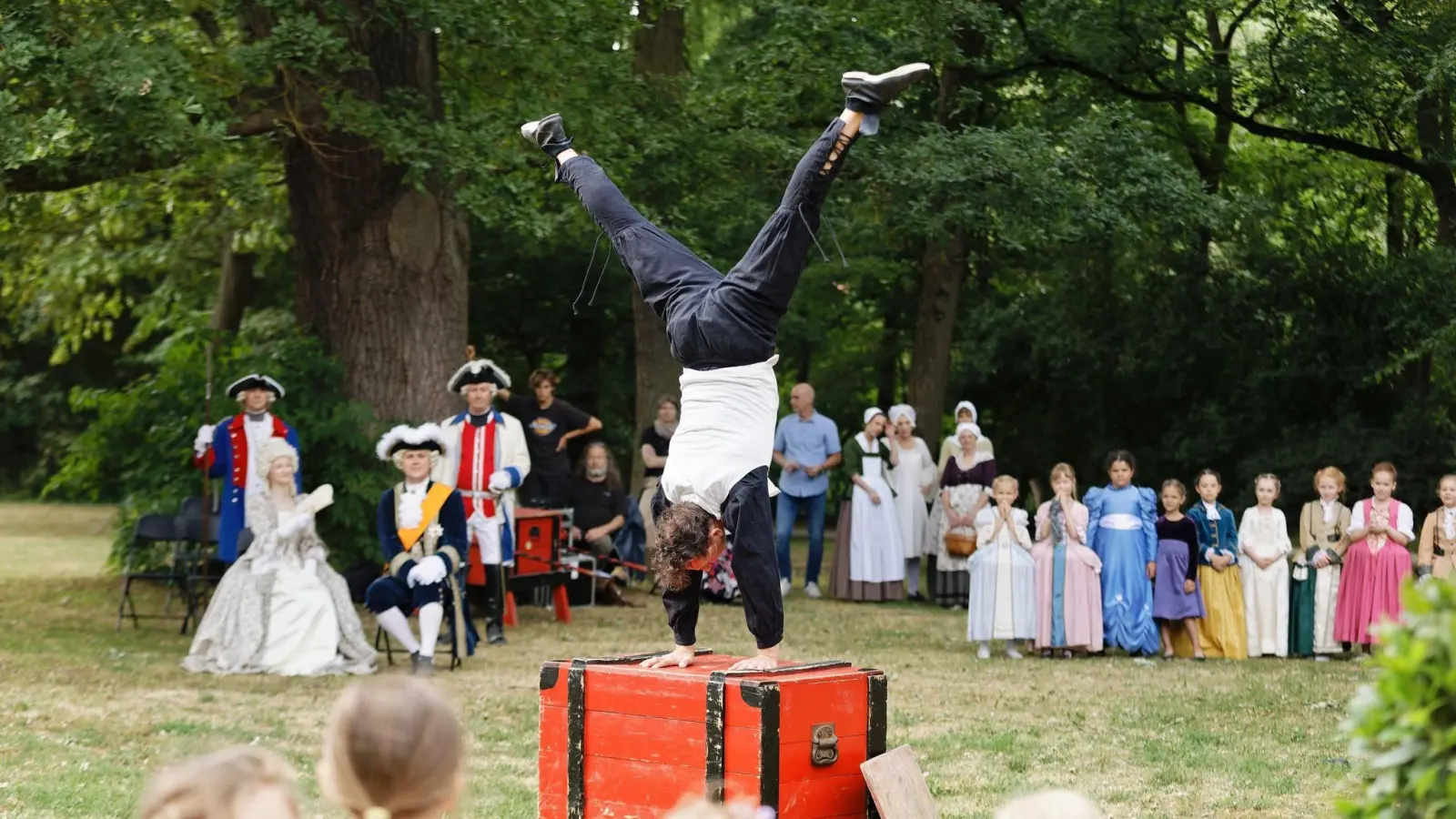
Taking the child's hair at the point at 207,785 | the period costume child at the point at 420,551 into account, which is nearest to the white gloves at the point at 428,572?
the period costume child at the point at 420,551

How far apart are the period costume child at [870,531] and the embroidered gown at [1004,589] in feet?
9.42

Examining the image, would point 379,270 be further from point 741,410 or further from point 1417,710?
point 1417,710

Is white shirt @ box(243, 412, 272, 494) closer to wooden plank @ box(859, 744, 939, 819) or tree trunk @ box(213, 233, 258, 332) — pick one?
wooden plank @ box(859, 744, 939, 819)

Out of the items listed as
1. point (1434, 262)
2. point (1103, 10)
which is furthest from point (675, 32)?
point (1434, 262)

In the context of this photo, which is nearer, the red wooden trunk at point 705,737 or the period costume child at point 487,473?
the red wooden trunk at point 705,737

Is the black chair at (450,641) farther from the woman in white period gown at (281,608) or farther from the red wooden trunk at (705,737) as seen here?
the red wooden trunk at (705,737)

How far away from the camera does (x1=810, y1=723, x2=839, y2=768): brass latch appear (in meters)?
4.75

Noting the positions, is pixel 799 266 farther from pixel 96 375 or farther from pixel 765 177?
pixel 96 375

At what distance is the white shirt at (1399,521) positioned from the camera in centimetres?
996

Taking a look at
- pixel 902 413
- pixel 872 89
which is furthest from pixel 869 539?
pixel 872 89

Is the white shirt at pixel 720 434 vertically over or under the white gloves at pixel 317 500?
over

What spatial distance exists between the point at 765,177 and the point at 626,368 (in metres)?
6.90

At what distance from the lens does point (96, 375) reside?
29.9 m

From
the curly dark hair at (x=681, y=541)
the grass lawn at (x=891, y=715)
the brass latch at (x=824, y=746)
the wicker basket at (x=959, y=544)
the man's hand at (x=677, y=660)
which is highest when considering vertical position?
the curly dark hair at (x=681, y=541)
